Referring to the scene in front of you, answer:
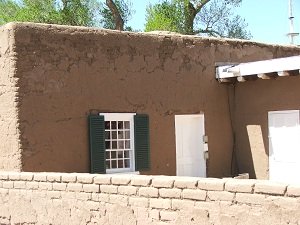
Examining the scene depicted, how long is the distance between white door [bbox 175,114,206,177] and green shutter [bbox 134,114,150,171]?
0.98m

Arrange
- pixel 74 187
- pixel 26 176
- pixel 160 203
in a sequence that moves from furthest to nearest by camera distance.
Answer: pixel 26 176 < pixel 74 187 < pixel 160 203

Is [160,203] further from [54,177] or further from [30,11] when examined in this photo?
[30,11]

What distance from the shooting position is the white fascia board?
38.3 feet

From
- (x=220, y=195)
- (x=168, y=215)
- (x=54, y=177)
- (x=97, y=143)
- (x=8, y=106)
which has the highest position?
(x=8, y=106)

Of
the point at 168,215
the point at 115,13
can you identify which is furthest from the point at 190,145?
the point at 115,13

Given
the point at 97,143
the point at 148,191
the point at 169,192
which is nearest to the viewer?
the point at 169,192

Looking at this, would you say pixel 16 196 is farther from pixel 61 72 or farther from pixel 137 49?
pixel 137 49

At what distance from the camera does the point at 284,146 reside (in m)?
12.6

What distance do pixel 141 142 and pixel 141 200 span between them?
530 cm

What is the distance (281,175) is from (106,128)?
435cm

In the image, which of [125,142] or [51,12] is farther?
[51,12]

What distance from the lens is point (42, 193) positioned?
27.6 feet

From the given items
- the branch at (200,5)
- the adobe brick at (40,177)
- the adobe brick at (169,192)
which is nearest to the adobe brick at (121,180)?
the adobe brick at (169,192)

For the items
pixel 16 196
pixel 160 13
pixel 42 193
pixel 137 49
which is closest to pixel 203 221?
pixel 42 193
